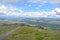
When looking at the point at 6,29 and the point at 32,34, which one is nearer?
the point at 32,34

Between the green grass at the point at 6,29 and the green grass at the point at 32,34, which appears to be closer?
the green grass at the point at 32,34

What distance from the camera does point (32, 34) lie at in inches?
237

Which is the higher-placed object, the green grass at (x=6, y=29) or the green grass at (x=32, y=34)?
the green grass at (x=6, y=29)

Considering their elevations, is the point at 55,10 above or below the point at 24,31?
above

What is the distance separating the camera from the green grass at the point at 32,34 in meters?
5.88

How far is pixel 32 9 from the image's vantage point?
6.55m

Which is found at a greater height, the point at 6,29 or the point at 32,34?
the point at 6,29

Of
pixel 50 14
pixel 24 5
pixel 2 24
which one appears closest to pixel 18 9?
pixel 24 5

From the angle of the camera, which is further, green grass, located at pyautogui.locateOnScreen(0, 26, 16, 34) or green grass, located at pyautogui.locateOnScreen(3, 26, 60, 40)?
green grass, located at pyautogui.locateOnScreen(0, 26, 16, 34)

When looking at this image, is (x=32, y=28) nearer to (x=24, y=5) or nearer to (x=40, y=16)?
(x=40, y=16)

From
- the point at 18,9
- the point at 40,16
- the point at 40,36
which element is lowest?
the point at 40,36

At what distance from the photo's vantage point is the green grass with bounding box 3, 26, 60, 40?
19.3 ft

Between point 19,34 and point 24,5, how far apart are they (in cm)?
147

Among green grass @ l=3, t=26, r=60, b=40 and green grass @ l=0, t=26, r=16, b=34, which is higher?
green grass @ l=0, t=26, r=16, b=34
